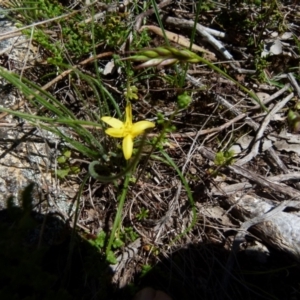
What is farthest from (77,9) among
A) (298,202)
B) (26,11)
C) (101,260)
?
(298,202)

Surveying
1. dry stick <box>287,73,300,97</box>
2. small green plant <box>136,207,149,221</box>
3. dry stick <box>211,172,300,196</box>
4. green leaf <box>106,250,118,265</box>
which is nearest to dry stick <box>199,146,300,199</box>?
dry stick <box>211,172,300,196</box>

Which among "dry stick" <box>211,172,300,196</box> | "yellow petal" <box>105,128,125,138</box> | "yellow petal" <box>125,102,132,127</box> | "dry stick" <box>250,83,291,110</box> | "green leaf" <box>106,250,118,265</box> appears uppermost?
"yellow petal" <box>125,102,132,127</box>

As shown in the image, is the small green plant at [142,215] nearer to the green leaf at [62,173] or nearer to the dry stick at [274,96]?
the green leaf at [62,173]

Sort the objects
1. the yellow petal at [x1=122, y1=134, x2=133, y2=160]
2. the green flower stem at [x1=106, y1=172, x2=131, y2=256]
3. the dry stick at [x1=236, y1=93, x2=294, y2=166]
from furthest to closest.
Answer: the dry stick at [x1=236, y1=93, x2=294, y2=166] → the green flower stem at [x1=106, y1=172, x2=131, y2=256] → the yellow petal at [x1=122, y1=134, x2=133, y2=160]

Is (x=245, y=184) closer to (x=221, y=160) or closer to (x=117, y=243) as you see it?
(x=221, y=160)

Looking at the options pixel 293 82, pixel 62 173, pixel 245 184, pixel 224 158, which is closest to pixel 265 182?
pixel 245 184

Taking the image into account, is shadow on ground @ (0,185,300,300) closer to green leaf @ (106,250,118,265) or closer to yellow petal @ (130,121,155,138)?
green leaf @ (106,250,118,265)

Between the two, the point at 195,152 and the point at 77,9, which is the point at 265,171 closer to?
the point at 195,152
